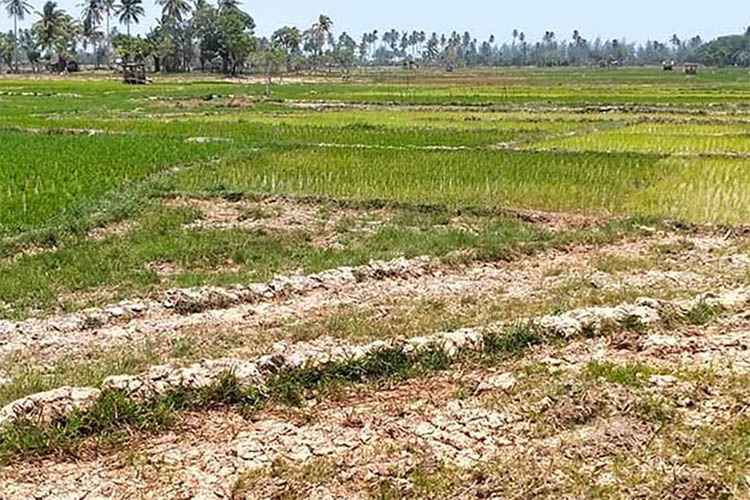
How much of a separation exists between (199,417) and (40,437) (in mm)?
978

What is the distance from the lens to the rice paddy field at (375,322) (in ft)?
15.5

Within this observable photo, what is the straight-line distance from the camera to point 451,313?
7969 millimetres

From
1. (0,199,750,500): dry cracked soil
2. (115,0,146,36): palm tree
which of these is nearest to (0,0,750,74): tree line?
(115,0,146,36): palm tree

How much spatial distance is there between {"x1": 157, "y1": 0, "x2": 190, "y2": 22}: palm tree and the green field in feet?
212

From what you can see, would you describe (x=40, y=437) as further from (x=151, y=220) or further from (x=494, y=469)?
(x=151, y=220)

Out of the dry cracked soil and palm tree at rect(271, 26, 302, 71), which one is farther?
palm tree at rect(271, 26, 302, 71)

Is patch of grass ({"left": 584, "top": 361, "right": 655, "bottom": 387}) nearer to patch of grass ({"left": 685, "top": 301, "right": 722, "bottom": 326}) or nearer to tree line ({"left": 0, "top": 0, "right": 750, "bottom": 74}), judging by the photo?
patch of grass ({"left": 685, "top": 301, "right": 722, "bottom": 326})

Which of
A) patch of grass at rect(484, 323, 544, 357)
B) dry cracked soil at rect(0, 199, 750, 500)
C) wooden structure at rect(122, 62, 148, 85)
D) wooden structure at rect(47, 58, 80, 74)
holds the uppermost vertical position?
wooden structure at rect(47, 58, 80, 74)

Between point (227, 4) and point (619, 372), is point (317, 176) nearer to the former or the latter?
point (619, 372)

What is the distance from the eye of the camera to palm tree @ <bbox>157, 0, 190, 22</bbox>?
9244 centimetres

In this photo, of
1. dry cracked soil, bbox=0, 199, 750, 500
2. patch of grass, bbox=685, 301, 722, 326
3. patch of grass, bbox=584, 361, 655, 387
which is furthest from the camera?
patch of grass, bbox=685, 301, 722, 326

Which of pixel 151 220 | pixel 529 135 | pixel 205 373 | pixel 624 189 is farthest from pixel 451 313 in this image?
pixel 529 135

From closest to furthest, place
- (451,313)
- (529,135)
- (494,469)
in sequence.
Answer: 1. (494,469)
2. (451,313)
3. (529,135)

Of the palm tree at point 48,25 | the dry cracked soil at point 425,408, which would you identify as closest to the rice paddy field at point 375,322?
the dry cracked soil at point 425,408
